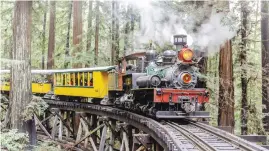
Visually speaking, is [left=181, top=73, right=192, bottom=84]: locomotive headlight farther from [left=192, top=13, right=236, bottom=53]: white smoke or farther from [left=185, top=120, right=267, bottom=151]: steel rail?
[left=192, top=13, right=236, bottom=53]: white smoke

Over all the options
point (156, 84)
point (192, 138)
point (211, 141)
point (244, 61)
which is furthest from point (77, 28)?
point (211, 141)

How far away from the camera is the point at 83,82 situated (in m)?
16.6

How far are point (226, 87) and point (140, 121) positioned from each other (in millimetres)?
3552

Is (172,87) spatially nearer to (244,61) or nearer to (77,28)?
(244,61)

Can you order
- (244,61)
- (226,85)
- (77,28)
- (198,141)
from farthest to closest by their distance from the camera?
(77,28)
(244,61)
(226,85)
(198,141)

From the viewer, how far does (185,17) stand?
14.6 metres

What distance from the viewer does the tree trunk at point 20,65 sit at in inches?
377

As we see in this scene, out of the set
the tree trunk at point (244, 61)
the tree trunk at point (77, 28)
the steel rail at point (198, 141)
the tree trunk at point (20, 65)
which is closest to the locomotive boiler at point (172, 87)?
the steel rail at point (198, 141)

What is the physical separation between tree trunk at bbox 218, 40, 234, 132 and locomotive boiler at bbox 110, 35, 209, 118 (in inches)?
41.6

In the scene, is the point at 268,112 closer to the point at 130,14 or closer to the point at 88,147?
the point at 88,147

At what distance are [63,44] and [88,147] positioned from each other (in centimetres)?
1826

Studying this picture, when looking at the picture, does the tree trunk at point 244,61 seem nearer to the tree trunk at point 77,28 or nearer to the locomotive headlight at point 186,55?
the locomotive headlight at point 186,55

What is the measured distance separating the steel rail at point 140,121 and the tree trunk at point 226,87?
307 cm

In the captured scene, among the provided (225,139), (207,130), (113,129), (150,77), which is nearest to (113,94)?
(113,129)
